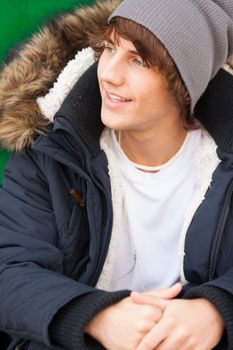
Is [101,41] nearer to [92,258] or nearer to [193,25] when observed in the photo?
[193,25]

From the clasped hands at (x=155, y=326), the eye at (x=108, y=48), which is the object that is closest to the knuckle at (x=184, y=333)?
the clasped hands at (x=155, y=326)

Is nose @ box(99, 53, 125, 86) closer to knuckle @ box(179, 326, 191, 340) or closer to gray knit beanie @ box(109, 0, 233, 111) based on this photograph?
gray knit beanie @ box(109, 0, 233, 111)

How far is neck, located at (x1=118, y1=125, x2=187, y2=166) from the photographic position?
2.01 meters

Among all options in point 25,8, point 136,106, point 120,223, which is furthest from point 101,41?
point 120,223

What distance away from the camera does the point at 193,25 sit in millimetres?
1791

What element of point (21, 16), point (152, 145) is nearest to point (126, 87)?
point (152, 145)

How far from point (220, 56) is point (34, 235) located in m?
0.72

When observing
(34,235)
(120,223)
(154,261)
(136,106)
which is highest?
(136,106)

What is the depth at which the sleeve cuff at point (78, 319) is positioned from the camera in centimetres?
161

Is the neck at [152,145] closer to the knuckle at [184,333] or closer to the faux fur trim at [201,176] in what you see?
the faux fur trim at [201,176]

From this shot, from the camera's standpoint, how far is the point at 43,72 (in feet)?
6.46

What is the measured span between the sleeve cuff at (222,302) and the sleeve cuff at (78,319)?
0.66 feet

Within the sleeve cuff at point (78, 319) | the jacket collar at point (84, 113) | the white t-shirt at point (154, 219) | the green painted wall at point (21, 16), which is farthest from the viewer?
the green painted wall at point (21, 16)

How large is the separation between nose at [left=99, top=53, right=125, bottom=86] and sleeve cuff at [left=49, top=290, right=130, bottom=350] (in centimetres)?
55
